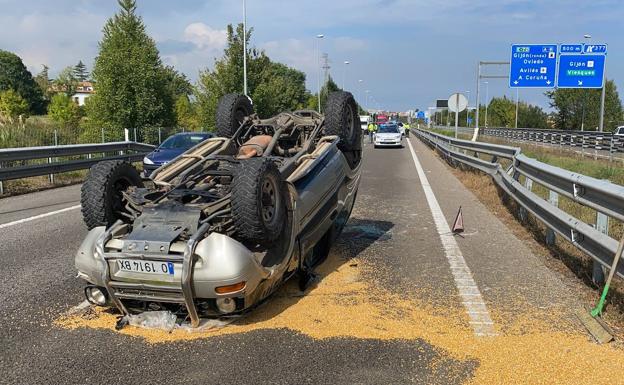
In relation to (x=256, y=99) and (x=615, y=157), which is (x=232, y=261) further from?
(x=256, y=99)

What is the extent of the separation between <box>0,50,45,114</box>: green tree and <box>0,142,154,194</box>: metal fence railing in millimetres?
100034

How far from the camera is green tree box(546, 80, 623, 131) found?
67.1 meters

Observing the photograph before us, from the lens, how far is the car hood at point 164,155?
14393mm

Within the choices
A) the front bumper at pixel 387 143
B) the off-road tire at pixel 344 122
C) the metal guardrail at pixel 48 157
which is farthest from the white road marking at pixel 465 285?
the front bumper at pixel 387 143

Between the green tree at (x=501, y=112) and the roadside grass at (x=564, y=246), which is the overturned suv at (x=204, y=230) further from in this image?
the green tree at (x=501, y=112)

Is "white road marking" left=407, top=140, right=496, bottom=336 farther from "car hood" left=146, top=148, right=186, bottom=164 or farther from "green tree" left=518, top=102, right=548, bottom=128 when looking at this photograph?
"green tree" left=518, top=102, right=548, bottom=128

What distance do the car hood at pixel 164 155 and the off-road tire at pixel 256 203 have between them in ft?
33.7

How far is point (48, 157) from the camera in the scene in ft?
46.5

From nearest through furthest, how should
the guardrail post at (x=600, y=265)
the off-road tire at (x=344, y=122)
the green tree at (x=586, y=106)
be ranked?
1. the guardrail post at (x=600, y=265)
2. the off-road tire at (x=344, y=122)
3. the green tree at (x=586, y=106)

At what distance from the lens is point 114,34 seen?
91.9 ft

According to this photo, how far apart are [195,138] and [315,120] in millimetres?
9796

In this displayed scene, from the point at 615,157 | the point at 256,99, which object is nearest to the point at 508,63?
the point at 615,157

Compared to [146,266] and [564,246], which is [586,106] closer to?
[564,246]

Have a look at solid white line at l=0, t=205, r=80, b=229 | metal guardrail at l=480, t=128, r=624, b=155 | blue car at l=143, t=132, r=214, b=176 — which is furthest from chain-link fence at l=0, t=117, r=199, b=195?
metal guardrail at l=480, t=128, r=624, b=155
